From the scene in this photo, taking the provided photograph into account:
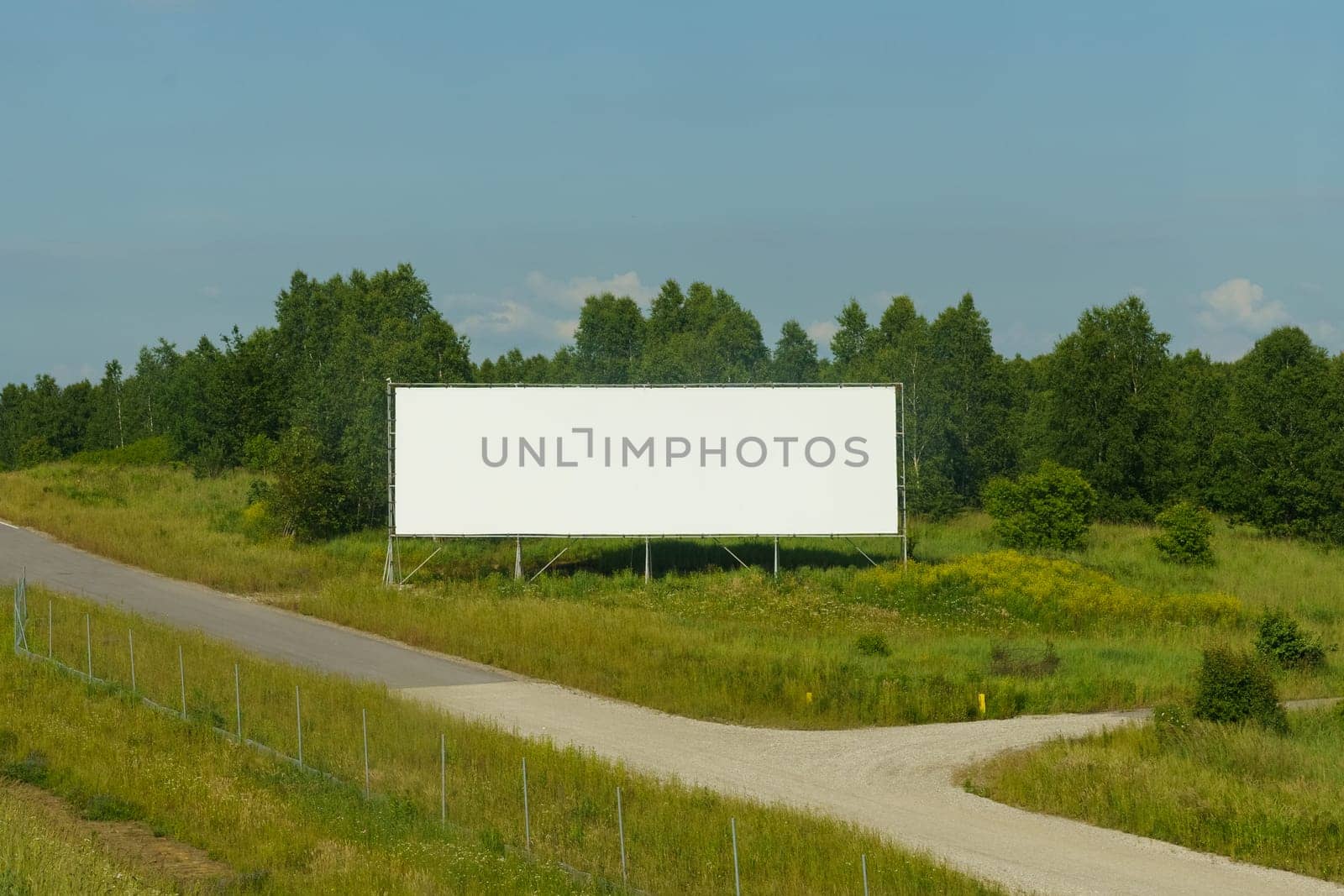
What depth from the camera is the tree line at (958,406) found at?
52656 mm

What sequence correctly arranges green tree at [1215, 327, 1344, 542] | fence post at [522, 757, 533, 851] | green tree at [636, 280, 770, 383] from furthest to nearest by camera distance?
green tree at [636, 280, 770, 383], green tree at [1215, 327, 1344, 542], fence post at [522, 757, 533, 851]

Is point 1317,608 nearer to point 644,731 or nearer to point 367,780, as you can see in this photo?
point 644,731

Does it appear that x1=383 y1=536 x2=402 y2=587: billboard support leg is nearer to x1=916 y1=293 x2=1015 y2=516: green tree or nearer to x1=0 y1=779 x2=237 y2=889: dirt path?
x1=0 y1=779 x2=237 y2=889: dirt path

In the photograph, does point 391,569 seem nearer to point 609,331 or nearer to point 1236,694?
point 1236,694

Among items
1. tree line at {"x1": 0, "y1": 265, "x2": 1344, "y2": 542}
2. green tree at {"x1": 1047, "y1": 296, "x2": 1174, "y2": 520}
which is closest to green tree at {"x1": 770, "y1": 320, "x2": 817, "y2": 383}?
tree line at {"x1": 0, "y1": 265, "x2": 1344, "y2": 542}

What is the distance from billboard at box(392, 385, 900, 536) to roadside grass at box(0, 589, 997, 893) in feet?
49.1

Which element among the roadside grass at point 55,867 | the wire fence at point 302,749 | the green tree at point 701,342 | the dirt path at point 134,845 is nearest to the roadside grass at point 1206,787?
the wire fence at point 302,749

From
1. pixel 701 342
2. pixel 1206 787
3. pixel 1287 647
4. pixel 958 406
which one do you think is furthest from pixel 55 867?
pixel 701 342

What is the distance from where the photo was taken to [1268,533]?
58.8 m

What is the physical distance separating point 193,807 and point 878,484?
91.5ft

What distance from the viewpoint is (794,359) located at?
8606 centimetres

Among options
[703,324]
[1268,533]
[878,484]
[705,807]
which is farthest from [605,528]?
[703,324]

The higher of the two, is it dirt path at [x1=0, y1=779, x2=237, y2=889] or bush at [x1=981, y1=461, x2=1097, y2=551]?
bush at [x1=981, y1=461, x2=1097, y2=551]

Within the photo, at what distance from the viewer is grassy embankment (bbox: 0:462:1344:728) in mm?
28172
